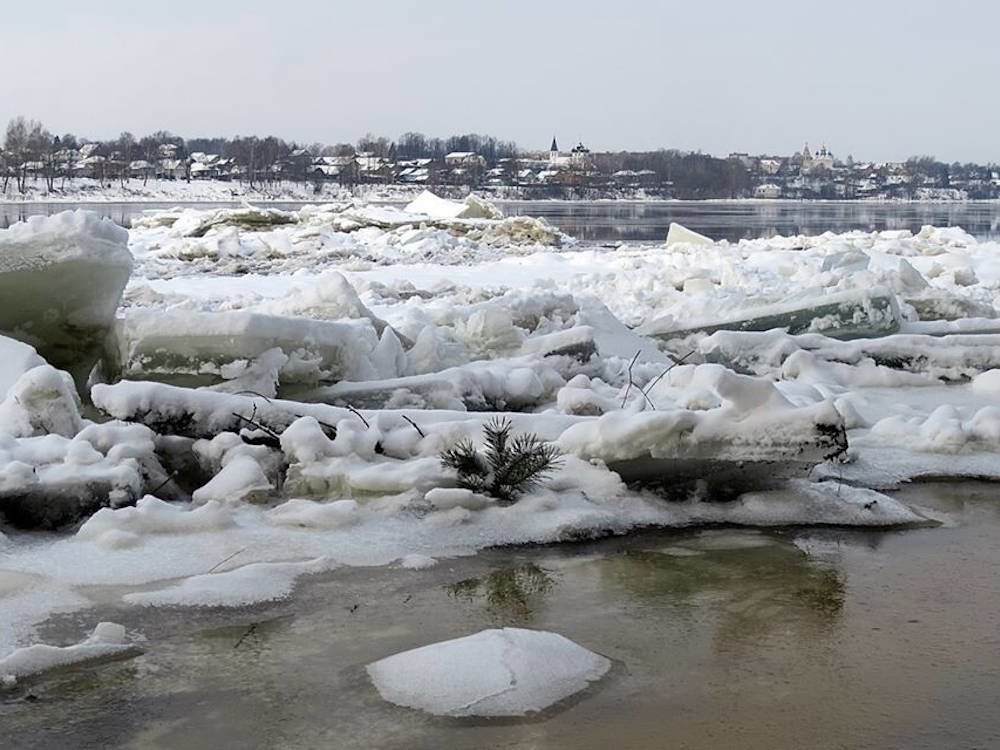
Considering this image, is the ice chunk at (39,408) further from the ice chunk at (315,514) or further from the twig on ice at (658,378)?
the twig on ice at (658,378)

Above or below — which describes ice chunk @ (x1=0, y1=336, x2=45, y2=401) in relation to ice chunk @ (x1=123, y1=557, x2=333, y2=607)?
above

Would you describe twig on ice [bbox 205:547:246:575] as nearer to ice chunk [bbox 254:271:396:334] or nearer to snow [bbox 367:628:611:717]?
snow [bbox 367:628:611:717]

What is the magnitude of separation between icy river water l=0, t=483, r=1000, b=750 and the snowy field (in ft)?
0.52

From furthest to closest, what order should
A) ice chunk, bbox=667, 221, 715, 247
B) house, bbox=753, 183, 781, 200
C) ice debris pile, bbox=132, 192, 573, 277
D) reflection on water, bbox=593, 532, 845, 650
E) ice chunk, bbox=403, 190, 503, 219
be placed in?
house, bbox=753, 183, 781, 200, ice chunk, bbox=403, 190, 503, 219, ice chunk, bbox=667, 221, 715, 247, ice debris pile, bbox=132, 192, 573, 277, reflection on water, bbox=593, 532, 845, 650

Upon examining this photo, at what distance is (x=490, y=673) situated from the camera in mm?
3129

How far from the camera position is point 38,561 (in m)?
4.07

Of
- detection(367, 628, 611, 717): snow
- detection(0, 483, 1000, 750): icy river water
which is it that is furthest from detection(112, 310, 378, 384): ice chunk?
detection(367, 628, 611, 717): snow

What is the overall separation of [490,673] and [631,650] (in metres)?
0.49

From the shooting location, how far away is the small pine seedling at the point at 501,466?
4766mm

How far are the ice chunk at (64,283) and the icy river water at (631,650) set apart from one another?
10.1 feet

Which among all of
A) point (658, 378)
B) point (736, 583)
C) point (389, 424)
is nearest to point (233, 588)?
point (736, 583)

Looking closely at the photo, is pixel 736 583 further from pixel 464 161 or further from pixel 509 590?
pixel 464 161

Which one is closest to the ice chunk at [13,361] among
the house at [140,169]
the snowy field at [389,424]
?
the snowy field at [389,424]

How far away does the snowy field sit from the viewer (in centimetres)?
427
